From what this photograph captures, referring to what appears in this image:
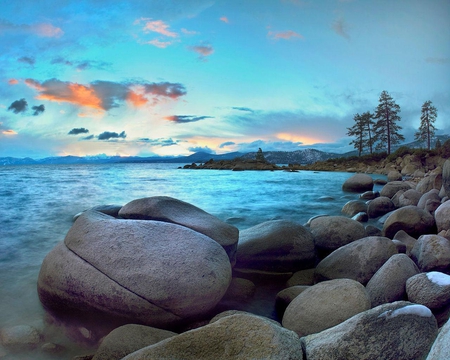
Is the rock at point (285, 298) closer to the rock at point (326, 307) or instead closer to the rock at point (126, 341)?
the rock at point (326, 307)

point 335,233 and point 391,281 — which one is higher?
point 335,233

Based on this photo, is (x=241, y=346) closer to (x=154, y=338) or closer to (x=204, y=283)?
(x=154, y=338)

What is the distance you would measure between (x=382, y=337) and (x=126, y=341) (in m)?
2.23

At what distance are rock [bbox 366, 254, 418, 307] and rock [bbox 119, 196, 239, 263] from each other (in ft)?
6.84

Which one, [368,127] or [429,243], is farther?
[368,127]

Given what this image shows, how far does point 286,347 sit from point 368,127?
59.4 m

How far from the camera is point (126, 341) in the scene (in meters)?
3.04

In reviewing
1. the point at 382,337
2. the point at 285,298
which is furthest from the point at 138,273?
the point at 382,337

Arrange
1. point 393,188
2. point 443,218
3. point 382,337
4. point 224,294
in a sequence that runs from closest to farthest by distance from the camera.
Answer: point 382,337, point 224,294, point 443,218, point 393,188

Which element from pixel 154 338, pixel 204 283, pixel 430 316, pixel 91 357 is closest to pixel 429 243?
pixel 430 316

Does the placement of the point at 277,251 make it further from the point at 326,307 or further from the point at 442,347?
the point at 442,347

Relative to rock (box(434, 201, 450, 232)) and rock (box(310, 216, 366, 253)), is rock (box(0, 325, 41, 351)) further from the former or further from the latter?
rock (box(434, 201, 450, 232))

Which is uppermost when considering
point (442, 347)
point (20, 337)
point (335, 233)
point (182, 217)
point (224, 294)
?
point (182, 217)

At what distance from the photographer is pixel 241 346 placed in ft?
7.30
